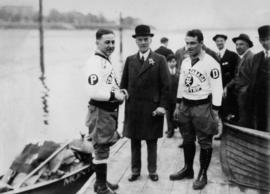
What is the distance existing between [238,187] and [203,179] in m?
0.39

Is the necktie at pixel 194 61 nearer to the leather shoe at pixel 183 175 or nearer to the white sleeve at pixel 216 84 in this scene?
the white sleeve at pixel 216 84

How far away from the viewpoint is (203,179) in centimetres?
380

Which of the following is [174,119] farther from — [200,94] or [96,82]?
[96,82]

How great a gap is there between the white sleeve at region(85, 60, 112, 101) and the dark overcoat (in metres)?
0.61

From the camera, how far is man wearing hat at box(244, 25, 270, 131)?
377 cm

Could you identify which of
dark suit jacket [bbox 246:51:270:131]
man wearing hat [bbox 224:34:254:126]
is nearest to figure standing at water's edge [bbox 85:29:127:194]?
dark suit jacket [bbox 246:51:270:131]

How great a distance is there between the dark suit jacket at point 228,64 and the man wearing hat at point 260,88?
132cm

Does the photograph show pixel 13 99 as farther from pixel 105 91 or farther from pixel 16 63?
pixel 105 91

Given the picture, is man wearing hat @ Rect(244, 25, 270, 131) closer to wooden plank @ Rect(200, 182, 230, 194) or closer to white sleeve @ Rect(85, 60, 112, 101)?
wooden plank @ Rect(200, 182, 230, 194)

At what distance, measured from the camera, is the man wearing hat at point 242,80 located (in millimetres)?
4234

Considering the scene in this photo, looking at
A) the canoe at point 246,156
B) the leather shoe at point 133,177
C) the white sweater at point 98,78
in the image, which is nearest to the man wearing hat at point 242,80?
the canoe at point 246,156

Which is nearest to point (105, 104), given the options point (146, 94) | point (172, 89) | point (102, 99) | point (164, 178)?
point (102, 99)

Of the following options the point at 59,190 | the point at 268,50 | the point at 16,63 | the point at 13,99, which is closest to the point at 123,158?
the point at 59,190

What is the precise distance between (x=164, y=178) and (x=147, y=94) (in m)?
1.05
